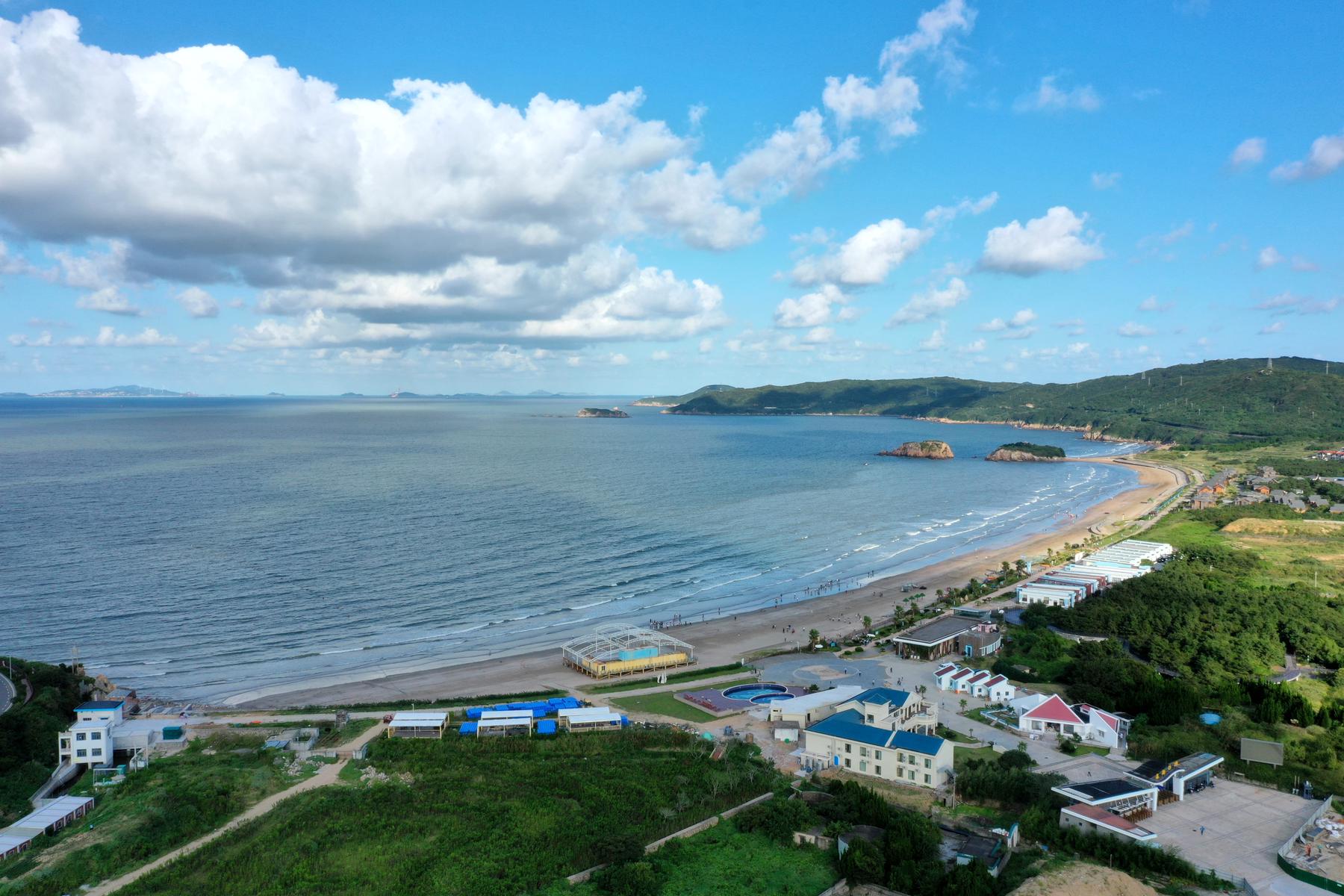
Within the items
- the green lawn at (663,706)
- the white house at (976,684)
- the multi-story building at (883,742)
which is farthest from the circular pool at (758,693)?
the white house at (976,684)

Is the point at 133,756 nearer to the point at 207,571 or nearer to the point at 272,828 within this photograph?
the point at 272,828

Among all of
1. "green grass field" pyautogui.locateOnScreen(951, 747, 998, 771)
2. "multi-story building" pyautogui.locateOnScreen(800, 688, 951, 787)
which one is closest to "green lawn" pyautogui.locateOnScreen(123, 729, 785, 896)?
"multi-story building" pyautogui.locateOnScreen(800, 688, 951, 787)

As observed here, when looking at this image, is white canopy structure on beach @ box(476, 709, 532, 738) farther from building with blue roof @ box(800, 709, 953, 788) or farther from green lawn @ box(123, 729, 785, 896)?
building with blue roof @ box(800, 709, 953, 788)

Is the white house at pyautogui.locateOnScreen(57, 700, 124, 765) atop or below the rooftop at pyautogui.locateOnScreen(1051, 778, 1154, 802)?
below

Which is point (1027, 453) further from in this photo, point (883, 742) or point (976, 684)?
point (883, 742)

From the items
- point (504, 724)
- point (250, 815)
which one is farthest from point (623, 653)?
point (250, 815)

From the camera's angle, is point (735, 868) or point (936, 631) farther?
point (936, 631)
